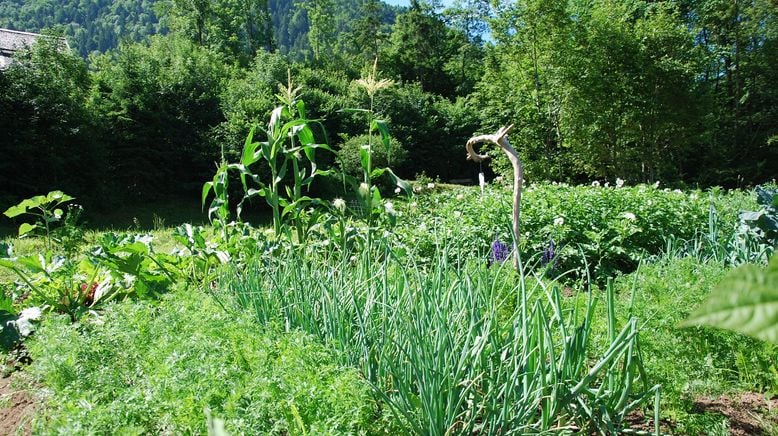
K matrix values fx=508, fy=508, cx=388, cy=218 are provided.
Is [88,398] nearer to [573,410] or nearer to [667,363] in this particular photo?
[573,410]

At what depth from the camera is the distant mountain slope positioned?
3925 inches

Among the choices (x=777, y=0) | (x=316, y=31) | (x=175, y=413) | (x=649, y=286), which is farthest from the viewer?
(x=316, y=31)

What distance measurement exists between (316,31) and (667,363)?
39.1 m

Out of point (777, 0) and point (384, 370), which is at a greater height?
point (777, 0)

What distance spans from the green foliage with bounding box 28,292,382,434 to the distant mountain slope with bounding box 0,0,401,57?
95875 mm

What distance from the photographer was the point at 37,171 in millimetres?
9539

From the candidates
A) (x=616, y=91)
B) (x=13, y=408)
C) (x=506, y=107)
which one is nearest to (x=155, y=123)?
(x=506, y=107)

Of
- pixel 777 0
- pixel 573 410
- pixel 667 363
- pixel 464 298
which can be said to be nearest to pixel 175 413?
pixel 464 298

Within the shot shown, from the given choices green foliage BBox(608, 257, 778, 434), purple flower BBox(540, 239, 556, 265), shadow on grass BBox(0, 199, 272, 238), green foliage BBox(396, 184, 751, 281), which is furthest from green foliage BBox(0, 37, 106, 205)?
green foliage BBox(608, 257, 778, 434)

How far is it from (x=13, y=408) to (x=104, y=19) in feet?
442

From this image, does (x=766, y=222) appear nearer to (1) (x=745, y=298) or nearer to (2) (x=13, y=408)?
(1) (x=745, y=298)

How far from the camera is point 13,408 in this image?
212cm

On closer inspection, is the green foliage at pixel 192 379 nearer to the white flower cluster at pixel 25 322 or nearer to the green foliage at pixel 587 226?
the white flower cluster at pixel 25 322

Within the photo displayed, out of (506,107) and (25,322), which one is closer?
(25,322)
